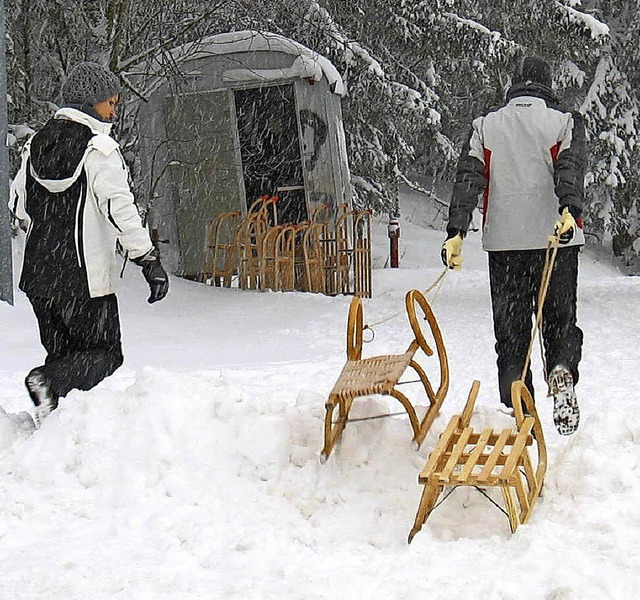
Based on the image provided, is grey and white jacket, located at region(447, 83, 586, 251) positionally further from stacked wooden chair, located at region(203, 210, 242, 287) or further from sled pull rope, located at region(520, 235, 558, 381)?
stacked wooden chair, located at region(203, 210, 242, 287)

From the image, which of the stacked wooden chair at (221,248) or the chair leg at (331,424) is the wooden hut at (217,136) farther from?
the chair leg at (331,424)

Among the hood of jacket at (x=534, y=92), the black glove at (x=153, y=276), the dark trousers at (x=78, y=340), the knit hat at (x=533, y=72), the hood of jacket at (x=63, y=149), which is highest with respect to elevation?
the knit hat at (x=533, y=72)

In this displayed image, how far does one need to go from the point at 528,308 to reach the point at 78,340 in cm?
215

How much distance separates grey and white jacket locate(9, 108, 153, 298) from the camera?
187 inches

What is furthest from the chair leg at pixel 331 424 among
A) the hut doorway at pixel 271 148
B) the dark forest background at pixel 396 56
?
the hut doorway at pixel 271 148

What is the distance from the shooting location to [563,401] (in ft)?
15.7

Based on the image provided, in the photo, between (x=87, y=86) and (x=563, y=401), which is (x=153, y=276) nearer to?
(x=87, y=86)

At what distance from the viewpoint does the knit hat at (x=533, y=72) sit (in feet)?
16.8

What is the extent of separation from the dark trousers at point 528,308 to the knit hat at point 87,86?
200 cm

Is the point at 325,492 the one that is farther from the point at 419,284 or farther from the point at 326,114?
the point at 419,284

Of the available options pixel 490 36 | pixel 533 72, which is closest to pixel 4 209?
pixel 533 72

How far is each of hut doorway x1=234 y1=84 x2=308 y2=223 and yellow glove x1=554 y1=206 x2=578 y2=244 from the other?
990 centimetres

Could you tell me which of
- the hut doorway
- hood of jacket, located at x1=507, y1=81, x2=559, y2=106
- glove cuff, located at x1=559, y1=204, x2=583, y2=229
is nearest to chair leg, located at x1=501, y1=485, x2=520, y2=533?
glove cuff, located at x1=559, y1=204, x2=583, y2=229

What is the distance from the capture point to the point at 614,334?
30.7ft
